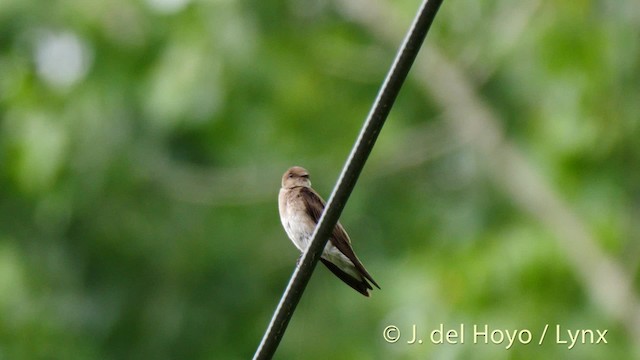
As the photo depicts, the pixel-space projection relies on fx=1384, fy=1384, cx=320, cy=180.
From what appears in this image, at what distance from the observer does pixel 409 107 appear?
14.7 metres

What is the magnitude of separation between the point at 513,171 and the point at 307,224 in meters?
6.60

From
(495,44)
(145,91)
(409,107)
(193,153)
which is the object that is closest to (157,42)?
(145,91)

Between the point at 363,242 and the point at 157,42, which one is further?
the point at 363,242

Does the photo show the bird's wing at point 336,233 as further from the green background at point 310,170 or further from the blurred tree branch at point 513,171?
the blurred tree branch at point 513,171

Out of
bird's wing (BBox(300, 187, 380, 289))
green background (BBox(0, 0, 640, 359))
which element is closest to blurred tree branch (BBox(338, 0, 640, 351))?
green background (BBox(0, 0, 640, 359))

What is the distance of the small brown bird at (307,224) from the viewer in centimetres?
489

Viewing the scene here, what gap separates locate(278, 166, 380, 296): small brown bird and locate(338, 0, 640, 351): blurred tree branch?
16.9 feet

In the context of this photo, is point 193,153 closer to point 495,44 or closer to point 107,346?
point 107,346

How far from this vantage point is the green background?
10.5m

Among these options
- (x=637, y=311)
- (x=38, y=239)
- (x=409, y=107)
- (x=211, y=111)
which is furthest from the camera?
(x=409, y=107)

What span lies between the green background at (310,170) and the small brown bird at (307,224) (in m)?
3.39

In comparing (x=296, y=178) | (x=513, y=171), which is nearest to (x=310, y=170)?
(x=513, y=171)

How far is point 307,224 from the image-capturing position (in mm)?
5398

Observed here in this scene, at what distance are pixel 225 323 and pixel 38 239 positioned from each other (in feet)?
6.83
